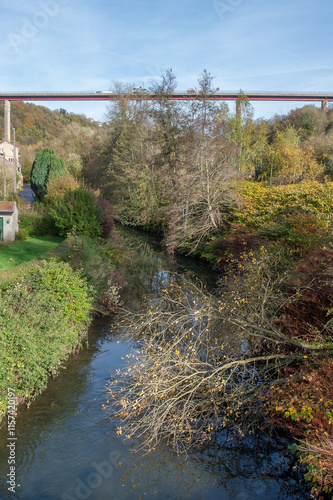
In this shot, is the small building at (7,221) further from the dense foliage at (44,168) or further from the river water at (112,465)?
the river water at (112,465)

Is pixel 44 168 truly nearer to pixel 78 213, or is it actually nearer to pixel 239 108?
pixel 78 213

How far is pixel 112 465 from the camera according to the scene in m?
6.26

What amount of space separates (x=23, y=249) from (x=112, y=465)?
14.2m

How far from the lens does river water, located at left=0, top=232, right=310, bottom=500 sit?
5.81m

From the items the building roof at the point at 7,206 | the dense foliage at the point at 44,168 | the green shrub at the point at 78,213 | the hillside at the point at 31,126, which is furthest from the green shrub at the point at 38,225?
the hillside at the point at 31,126

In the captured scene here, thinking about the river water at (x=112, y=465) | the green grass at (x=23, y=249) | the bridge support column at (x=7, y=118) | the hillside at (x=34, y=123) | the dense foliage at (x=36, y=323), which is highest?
the hillside at (x=34, y=123)

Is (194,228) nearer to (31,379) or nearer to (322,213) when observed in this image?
(322,213)

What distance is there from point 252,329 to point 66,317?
13.4 feet

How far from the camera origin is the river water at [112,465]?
581cm

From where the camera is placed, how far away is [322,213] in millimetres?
13758

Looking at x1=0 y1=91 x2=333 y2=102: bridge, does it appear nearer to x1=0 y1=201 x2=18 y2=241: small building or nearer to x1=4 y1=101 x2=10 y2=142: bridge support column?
x1=4 y1=101 x2=10 y2=142: bridge support column

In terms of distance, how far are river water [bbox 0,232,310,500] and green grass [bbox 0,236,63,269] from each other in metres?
8.00

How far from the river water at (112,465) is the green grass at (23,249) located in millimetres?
7999

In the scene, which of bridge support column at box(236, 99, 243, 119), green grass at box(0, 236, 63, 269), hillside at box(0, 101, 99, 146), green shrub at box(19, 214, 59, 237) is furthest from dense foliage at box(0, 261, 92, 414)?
hillside at box(0, 101, 99, 146)
